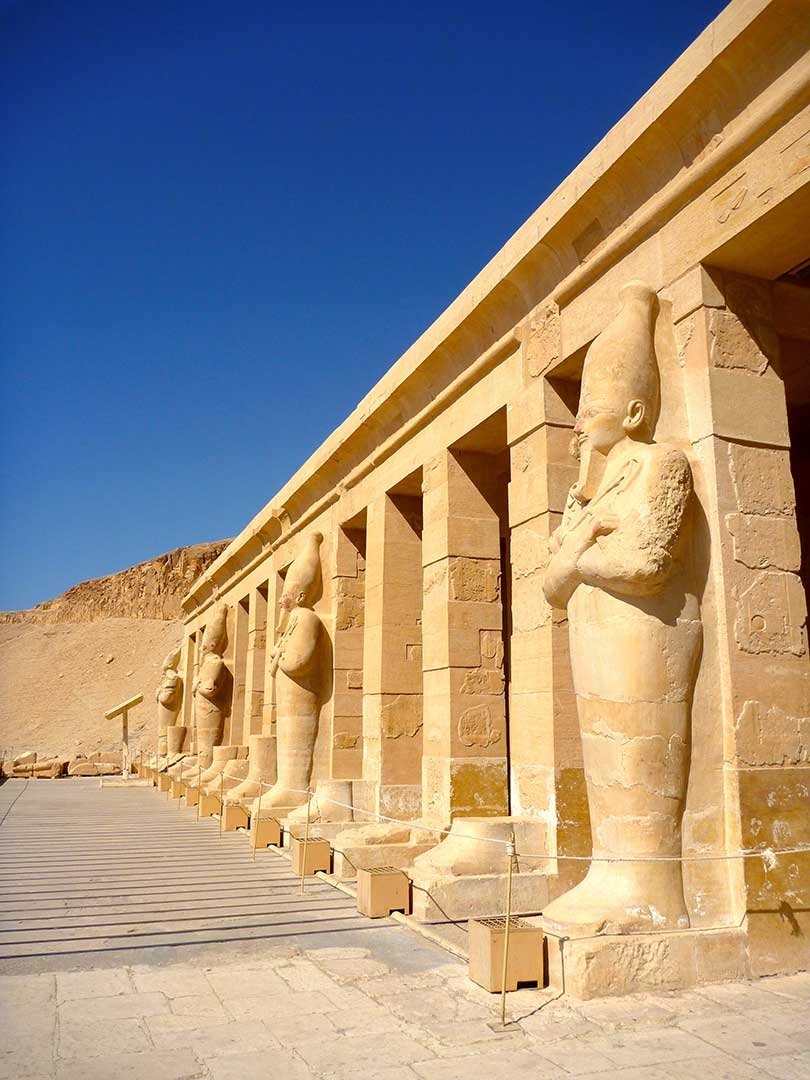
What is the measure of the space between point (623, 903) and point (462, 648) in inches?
129

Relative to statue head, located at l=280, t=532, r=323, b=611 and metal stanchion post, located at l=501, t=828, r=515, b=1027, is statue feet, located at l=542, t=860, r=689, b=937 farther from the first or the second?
statue head, located at l=280, t=532, r=323, b=611

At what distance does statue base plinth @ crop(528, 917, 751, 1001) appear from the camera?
3.71m

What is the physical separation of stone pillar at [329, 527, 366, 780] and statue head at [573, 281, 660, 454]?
5.35 m

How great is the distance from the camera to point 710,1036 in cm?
324

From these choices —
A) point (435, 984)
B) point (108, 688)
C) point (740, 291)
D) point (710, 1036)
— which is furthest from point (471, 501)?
point (108, 688)

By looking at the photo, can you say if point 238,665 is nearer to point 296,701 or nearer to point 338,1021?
point 296,701

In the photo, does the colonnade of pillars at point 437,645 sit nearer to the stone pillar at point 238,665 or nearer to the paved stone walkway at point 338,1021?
the paved stone walkway at point 338,1021

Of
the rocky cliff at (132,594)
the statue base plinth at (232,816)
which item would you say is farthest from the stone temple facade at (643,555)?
the rocky cliff at (132,594)

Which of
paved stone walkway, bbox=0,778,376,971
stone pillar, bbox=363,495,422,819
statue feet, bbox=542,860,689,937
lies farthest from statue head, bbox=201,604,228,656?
statue feet, bbox=542,860,689,937

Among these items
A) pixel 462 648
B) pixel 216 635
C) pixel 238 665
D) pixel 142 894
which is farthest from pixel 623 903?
pixel 216 635

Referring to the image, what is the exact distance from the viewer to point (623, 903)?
398cm

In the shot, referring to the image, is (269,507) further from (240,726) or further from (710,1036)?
(710,1036)

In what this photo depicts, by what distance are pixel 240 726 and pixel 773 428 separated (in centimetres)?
1231

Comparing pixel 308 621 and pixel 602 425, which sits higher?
pixel 602 425
